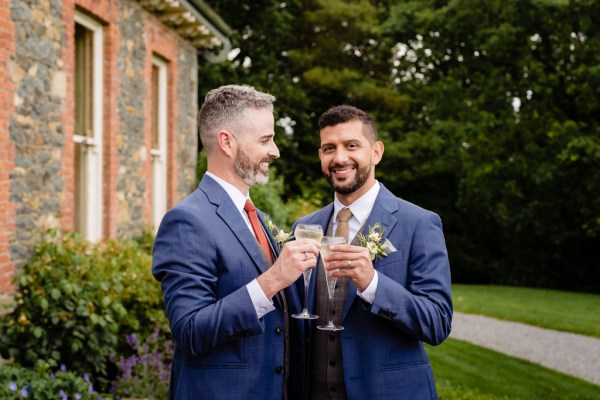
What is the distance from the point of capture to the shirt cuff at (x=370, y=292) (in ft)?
9.27

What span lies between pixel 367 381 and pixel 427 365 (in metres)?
0.30

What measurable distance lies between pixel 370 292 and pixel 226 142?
838mm

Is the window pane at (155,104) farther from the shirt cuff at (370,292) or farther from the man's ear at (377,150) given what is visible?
the shirt cuff at (370,292)

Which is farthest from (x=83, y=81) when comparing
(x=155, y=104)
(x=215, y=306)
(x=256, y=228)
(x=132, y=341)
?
(x=215, y=306)

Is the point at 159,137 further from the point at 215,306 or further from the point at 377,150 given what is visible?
the point at 215,306

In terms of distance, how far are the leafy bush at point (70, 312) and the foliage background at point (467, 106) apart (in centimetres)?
624

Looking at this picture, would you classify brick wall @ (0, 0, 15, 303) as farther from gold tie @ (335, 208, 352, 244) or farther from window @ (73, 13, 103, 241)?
gold tie @ (335, 208, 352, 244)

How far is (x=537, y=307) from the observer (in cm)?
1512

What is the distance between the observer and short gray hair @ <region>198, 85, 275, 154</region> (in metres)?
2.90

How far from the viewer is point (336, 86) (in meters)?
23.7

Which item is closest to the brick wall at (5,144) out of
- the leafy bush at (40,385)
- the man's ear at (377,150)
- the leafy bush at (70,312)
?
the leafy bush at (70,312)

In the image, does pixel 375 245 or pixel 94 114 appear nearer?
pixel 375 245

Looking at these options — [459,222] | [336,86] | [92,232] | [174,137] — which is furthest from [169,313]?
[459,222]

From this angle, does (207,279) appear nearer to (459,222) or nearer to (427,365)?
(427,365)
